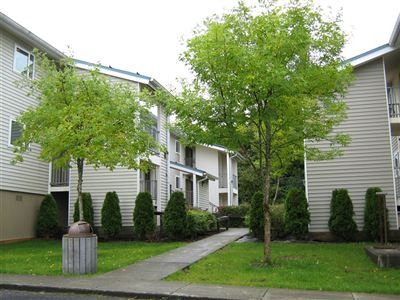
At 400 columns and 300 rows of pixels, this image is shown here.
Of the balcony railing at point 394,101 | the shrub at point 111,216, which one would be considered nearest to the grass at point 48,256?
the shrub at point 111,216

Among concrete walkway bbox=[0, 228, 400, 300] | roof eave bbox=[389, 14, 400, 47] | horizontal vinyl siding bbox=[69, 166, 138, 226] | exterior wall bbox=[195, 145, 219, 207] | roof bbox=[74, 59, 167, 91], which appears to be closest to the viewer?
concrete walkway bbox=[0, 228, 400, 300]

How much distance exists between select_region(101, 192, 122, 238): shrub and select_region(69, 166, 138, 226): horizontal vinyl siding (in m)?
0.74

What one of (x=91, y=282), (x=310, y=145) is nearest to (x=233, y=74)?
(x=91, y=282)

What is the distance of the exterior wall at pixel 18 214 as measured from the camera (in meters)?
18.5

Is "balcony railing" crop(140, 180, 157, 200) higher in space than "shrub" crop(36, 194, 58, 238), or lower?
higher

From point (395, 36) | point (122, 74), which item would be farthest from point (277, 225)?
point (122, 74)

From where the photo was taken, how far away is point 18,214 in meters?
19.4

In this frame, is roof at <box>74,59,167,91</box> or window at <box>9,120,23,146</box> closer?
window at <box>9,120,23,146</box>

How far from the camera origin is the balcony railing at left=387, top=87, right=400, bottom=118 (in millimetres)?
18656

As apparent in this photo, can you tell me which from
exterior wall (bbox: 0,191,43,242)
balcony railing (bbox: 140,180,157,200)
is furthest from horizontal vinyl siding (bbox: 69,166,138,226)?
balcony railing (bbox: 140,180,157,200)

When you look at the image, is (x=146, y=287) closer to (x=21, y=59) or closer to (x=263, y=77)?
(x=263, y=77)

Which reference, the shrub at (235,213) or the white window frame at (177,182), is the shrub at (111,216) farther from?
the shrub at (235,213)

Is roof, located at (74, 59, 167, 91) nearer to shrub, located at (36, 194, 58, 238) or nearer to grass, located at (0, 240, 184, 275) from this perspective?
shrub, located at (36, 194, 58, 238)

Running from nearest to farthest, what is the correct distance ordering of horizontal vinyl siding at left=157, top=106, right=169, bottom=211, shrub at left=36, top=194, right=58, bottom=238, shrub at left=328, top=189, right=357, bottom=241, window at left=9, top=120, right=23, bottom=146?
shrub at left=328, top=189, right=357, bottom=241 < window at left=9, top=120, right=23, bottom=146 < shrub at left=36, top=194, right=58, bottom=238 < horizontal vinyl siding at left=157, top=106, right=169, bottom=211
